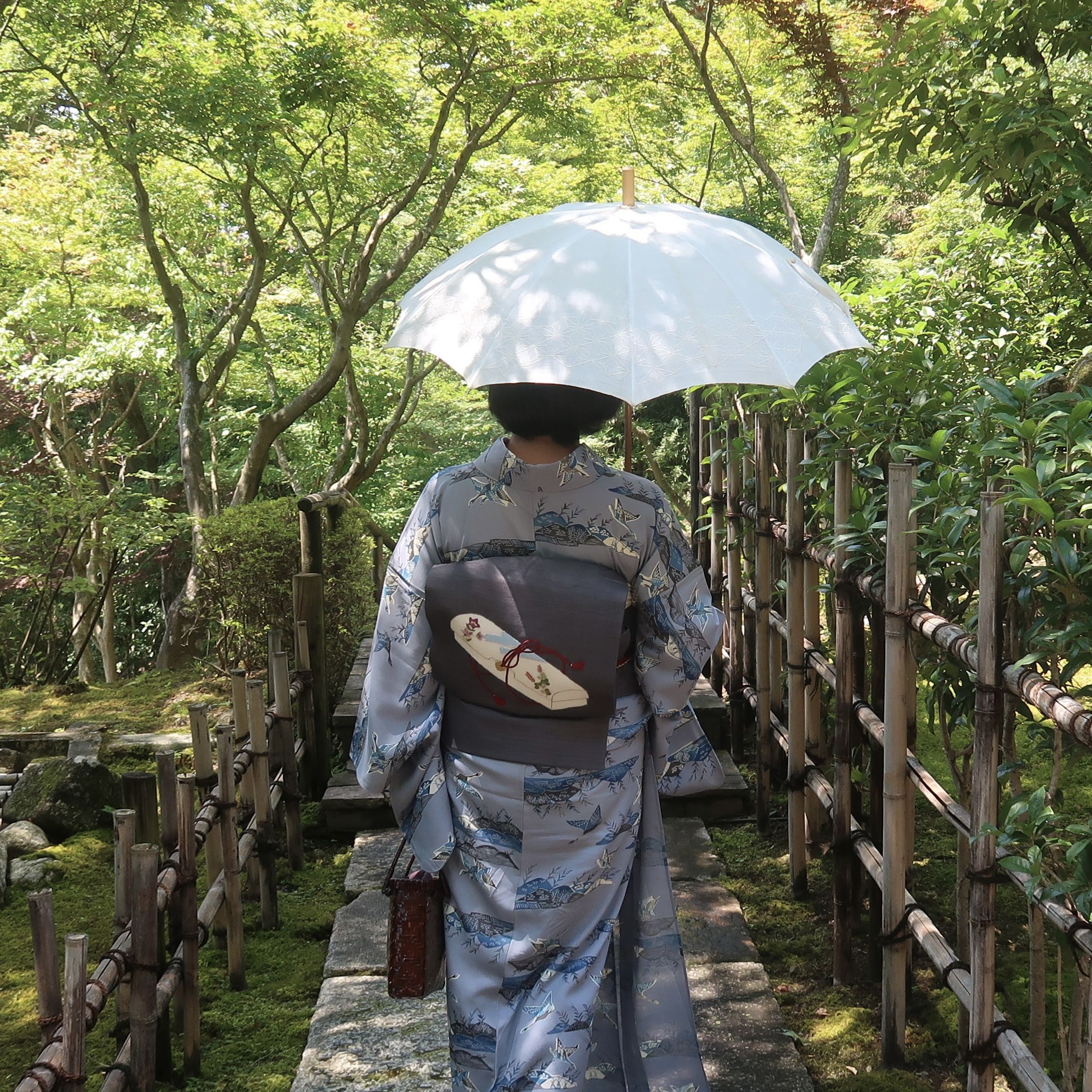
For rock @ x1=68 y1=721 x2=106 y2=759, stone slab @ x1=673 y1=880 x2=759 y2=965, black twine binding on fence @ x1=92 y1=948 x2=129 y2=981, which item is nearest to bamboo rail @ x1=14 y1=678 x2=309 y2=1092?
black twine binding on fence @ x1=92 y1=948 x2=129 y2=981

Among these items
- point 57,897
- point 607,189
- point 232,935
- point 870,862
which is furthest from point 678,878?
point 607,189

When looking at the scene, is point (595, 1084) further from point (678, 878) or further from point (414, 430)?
point (414, 430)

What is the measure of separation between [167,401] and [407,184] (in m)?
5.93

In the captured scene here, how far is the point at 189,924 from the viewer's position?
2.79 metres

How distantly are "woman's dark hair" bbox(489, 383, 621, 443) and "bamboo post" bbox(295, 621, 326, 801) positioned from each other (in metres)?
2.79

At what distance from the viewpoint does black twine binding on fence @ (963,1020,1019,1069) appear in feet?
7.12

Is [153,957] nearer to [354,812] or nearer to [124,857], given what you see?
[124,857]

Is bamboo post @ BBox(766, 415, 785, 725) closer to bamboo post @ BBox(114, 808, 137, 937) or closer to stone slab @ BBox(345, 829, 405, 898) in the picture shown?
stone slab @ BBox(345, 829, 405, 898)

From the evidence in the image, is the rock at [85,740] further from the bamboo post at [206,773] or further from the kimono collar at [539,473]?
the kimono collar at [539,473]

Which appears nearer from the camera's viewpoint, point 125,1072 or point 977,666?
point 977,666

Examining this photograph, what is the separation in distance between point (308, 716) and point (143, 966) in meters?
2.45

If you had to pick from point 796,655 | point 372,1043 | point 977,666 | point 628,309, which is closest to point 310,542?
point 796,655

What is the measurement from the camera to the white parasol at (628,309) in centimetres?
204

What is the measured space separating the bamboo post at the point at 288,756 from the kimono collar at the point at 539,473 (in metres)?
1.86
